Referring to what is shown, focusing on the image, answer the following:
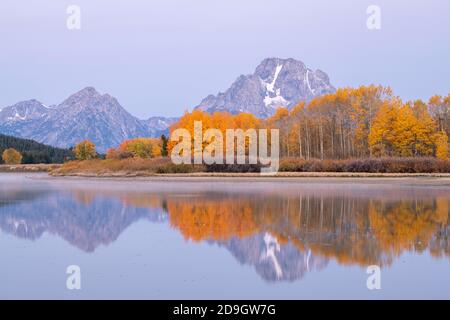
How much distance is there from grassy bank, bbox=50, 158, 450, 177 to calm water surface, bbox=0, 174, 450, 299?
28526 mm

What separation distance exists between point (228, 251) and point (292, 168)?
43460 millimetres

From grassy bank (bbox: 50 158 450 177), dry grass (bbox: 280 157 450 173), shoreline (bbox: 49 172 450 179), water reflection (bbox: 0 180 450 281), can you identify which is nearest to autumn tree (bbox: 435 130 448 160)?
dry grass (bbox: 280 157 450 173)

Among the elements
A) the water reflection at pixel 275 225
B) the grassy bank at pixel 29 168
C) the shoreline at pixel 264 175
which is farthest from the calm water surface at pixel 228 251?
the grassy bank at pixel 29 168

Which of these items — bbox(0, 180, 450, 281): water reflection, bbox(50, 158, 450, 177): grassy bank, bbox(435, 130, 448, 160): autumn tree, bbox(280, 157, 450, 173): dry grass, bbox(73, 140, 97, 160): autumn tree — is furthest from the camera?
bbox(73, 140, 97, 160): autumn tree

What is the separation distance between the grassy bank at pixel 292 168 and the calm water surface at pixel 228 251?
2853 cm

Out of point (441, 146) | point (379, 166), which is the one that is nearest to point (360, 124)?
point (441, 146)

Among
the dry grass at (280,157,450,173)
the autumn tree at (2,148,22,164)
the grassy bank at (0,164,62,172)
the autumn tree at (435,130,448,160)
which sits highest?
the autumn tree at (435,130,448,160)

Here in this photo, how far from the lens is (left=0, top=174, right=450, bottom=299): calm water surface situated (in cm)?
980

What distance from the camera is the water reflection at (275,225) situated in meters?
12.6

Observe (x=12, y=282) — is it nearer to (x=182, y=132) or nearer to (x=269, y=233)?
(x=269, y=233)

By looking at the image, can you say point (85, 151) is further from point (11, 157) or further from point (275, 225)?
point (275, 225)

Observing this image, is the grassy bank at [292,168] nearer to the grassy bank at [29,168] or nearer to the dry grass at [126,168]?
the dry grass at [126,168]

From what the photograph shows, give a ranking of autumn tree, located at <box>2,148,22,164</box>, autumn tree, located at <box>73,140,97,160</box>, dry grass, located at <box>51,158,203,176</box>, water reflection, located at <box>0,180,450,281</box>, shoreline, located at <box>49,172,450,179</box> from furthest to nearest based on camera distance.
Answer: autumn tree, located at <box>2,148,22,164</box>, autumn tree, located at <box>73,140,97,160</box>, dry grass, located at <box>51,158,203,176</box>, shoreline, located at <box>49,172,450,179</box>, water reflection, located at <box>0,180,450,281</box>

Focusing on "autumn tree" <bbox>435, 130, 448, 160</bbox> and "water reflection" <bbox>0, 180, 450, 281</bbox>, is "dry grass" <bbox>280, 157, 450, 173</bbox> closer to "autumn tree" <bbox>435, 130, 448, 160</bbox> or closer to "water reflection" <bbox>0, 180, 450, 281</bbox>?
"autumn tree" <bbox>435, 130, 448, 160</bbox>
